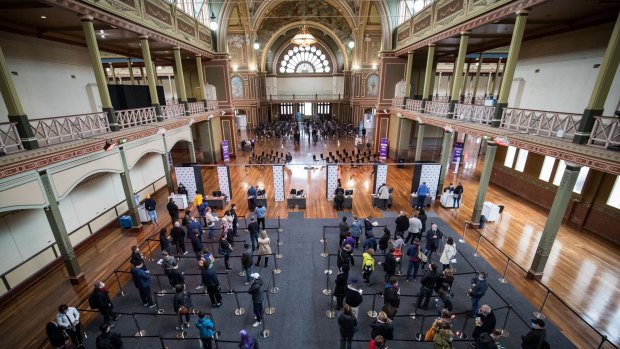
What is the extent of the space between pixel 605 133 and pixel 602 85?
1218mm

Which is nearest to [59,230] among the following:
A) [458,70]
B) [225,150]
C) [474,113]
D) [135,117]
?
[135,117]

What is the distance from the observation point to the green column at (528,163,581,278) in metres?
7.62

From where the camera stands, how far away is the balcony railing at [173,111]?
13992mm

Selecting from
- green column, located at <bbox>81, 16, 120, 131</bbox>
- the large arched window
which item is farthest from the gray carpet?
the large arched window

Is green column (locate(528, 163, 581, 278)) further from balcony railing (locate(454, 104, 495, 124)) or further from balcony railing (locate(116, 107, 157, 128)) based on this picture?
balcony railing (locate(116, 107, 157, 128))

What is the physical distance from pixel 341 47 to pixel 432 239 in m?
32.0

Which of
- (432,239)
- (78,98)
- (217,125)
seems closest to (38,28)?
(78,98)

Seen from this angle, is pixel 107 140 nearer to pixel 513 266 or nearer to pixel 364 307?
pixel 364 307

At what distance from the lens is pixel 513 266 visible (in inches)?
361

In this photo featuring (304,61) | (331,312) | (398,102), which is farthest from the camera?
(304,61)

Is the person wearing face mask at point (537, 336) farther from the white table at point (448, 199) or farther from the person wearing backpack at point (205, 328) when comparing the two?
the white table at point (448, 199)

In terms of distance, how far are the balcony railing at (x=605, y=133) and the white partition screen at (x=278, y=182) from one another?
35.6 feet

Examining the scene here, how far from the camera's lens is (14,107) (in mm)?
6922

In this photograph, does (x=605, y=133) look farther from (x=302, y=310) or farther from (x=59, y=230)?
(x=59, y=230)
